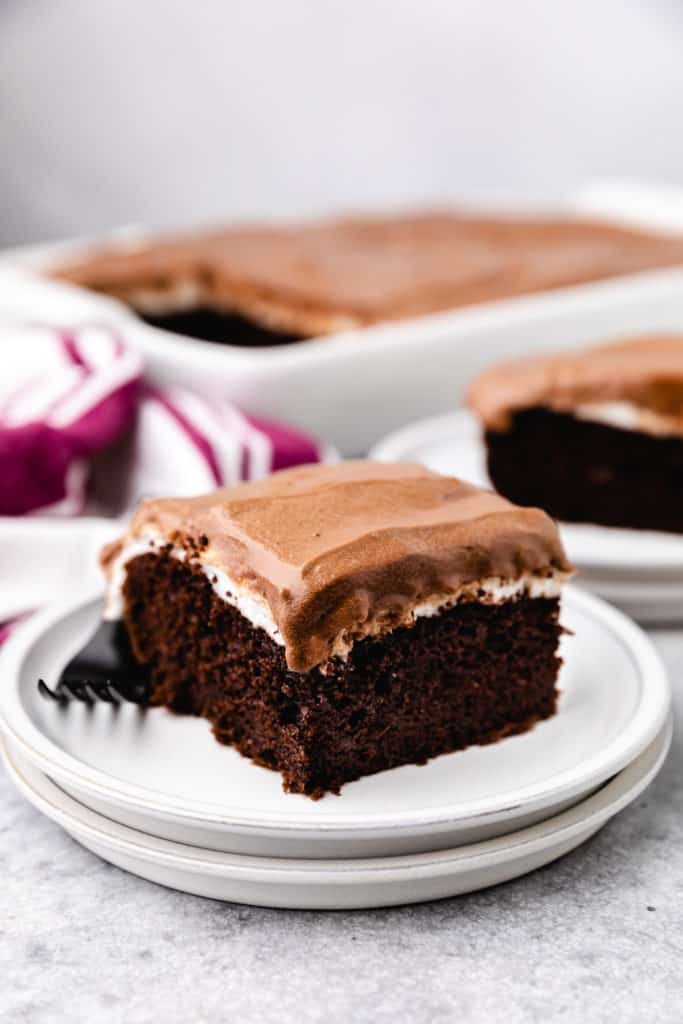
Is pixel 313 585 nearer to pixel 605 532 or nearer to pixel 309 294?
pixel 605 532

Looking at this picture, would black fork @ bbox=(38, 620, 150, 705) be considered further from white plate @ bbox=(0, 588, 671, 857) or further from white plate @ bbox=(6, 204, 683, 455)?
white plate @ bbox=(6, 204, 683, 455)

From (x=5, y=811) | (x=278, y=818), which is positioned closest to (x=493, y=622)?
(x=278, y=818)

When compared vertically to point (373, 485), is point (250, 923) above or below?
below

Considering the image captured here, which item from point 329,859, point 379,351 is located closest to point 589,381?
point 379,351

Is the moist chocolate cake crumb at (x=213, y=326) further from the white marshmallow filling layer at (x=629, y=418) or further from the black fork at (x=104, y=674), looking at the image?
the black fork at (x=104, y=674)

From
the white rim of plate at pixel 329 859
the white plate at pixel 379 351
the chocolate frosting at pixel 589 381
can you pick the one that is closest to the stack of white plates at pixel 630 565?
the chocolate frosting at pixel 589 381

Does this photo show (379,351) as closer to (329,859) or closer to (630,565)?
(630,565)

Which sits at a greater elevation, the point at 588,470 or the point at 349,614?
the point at 349,614
